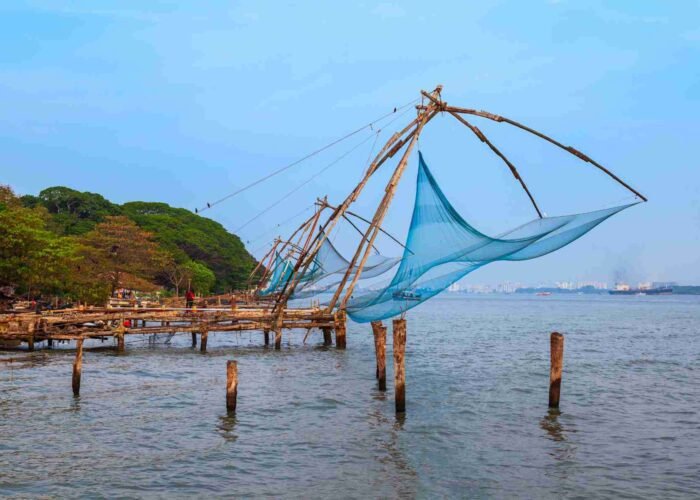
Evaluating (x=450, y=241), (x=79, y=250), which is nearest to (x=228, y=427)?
(x=450, y=241)

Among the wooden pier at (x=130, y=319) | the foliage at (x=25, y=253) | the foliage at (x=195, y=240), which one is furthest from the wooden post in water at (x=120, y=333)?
the foliage at (x=195, y=240)

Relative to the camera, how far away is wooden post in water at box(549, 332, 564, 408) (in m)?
13.3

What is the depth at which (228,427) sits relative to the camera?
40.9 feet

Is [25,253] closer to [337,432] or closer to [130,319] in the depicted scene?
[130,319]

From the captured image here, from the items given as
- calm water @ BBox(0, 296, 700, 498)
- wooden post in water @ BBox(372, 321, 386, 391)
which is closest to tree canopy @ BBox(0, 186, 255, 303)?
calm water @ BBox(0, 296, 700, 498)

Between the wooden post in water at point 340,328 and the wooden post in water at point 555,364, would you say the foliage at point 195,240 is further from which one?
the wooden post in water at point 555,364

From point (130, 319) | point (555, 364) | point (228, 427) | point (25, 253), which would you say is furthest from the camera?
point (25, 253)

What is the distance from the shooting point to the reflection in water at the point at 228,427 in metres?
11.8

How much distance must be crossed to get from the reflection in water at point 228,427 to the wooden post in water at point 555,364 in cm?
632

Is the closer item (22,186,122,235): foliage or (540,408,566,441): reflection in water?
(540,408,566,441): reflection in water

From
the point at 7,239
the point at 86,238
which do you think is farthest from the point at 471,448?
the point at 86,238

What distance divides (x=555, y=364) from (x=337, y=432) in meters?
4.67

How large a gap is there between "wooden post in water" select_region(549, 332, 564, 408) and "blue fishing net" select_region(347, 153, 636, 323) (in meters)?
2.02

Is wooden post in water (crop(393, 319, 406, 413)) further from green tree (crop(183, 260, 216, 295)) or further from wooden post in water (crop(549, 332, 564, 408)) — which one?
green tree (crop(183, 260, 216, 295))
